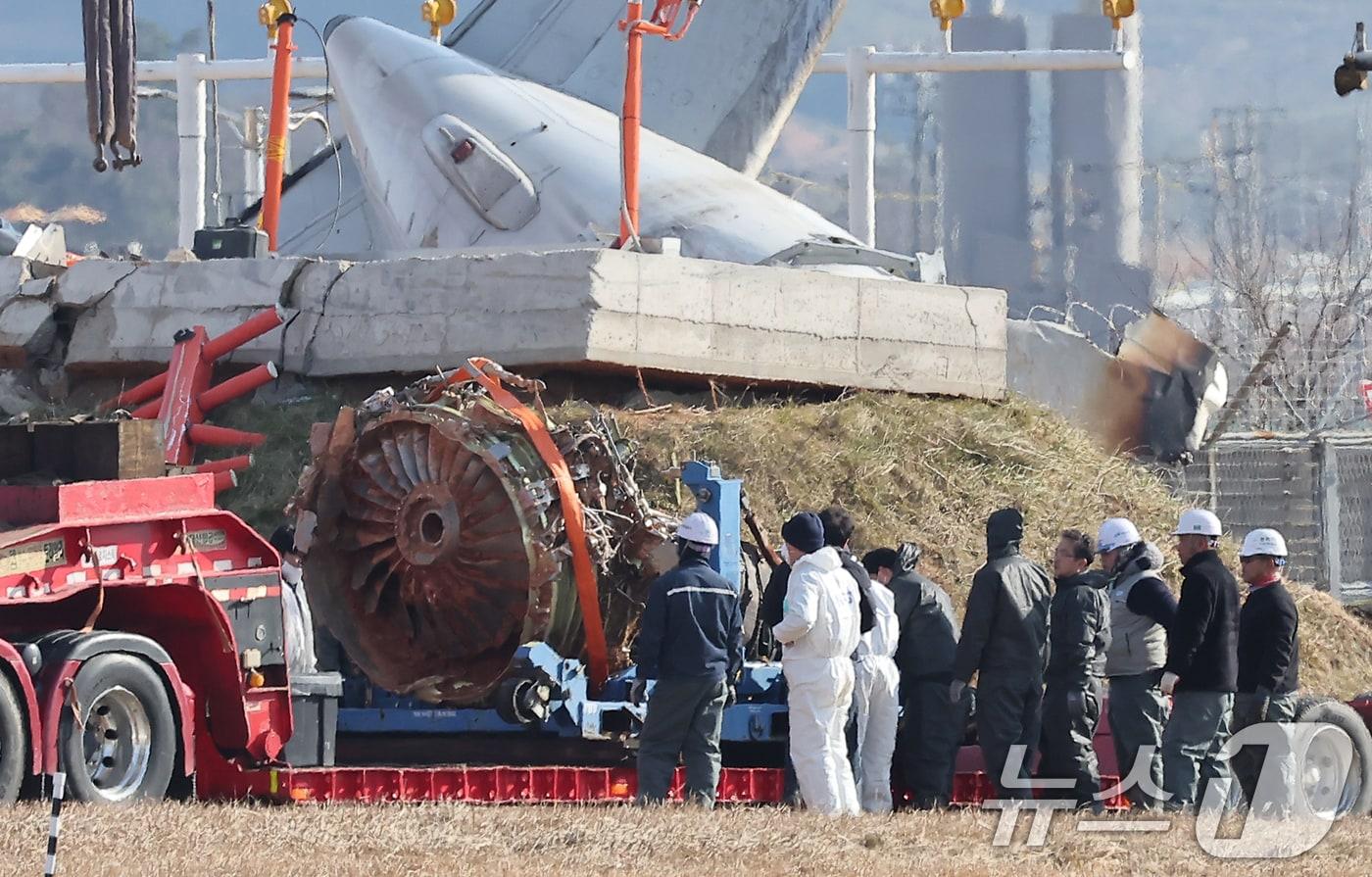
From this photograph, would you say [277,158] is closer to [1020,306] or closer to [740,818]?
[740,818]

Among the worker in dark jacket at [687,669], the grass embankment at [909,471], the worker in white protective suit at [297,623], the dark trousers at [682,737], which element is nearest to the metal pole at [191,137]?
the grass embankment at [909,471]

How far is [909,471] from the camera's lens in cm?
1727

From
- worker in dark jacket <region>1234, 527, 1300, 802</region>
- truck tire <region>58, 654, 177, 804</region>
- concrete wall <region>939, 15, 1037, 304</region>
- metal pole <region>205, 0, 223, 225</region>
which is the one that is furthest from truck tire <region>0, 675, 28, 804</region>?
concrete wall <region>939, 15, 1037, 304</region>

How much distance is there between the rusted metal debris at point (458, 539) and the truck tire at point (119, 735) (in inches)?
97.9

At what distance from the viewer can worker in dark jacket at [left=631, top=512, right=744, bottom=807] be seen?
11453mm

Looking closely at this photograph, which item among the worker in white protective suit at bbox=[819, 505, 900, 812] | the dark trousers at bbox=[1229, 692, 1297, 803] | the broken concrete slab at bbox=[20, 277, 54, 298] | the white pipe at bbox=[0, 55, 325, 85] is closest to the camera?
the worker in white protective suit at bbox=[819, 505, 900, 812]

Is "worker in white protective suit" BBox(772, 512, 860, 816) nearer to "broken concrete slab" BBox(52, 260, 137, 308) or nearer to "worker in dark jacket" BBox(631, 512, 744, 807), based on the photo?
"worker in dark jacket" BBox(631, 512, 744, 807)

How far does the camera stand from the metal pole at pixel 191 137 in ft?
102

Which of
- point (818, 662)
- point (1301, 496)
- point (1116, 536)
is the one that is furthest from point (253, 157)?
point (818, 662)

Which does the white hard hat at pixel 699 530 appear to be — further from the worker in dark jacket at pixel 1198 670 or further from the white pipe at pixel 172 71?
the white pipe at pixel 172 71

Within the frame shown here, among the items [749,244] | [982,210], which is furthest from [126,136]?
[982,210]

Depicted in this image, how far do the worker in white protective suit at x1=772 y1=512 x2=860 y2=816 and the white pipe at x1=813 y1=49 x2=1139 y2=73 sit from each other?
716 inches

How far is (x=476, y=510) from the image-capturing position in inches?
509

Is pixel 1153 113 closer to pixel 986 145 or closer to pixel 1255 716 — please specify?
pixel 986 145
